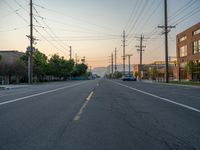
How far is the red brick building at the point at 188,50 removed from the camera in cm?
7688

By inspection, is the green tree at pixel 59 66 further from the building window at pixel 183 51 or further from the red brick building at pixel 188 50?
the building window at pixel 183 51

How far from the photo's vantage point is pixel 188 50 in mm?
84688

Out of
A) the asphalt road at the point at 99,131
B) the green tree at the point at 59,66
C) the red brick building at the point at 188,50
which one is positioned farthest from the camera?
the green tree at the point at 59,66

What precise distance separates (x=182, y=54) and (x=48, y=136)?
87971mm

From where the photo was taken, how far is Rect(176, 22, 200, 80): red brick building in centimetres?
7688

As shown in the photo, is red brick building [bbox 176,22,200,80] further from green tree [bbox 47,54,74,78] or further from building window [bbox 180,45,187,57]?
green tree [bbox 47,54,74,78]

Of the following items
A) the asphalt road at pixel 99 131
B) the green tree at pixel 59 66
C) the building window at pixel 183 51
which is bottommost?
the asphalt road at pixel 99 131

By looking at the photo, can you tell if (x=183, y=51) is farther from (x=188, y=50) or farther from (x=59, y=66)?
(x=59, y=66)

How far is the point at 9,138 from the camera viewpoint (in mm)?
7145

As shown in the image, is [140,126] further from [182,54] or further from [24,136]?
[182,54]

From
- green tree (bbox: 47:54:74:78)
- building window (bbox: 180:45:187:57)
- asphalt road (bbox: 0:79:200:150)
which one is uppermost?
building window (bbox: 180:45:187:57)

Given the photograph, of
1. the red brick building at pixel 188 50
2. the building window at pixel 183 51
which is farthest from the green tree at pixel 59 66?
the building window at pixel 183 51

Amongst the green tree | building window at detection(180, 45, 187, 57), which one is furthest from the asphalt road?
the green tree

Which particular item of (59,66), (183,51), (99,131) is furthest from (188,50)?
(99,131)
